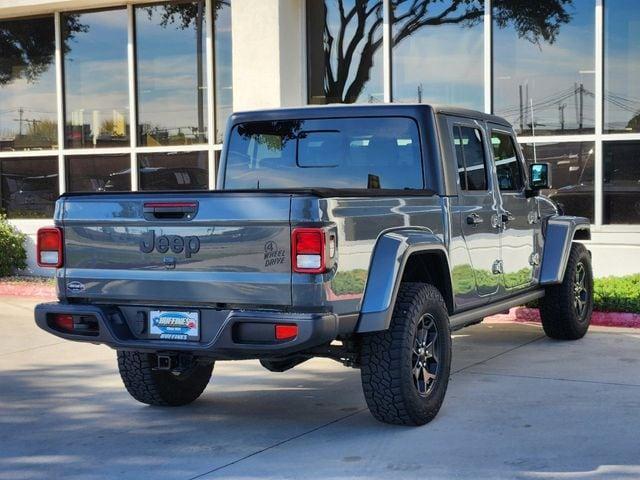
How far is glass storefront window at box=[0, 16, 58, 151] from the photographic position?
15.3 metres

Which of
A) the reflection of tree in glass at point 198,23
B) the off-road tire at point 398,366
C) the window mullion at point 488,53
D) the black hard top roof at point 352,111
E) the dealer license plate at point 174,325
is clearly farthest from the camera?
the reflection of tree in glass at point 198,23

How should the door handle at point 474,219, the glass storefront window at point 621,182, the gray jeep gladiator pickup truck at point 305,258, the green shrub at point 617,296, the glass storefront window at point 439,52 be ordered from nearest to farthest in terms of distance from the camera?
1. the gray jeep gladiator pickup truck at point 305,258
2. the door handle at point 474,219
3. the green shrub at point 617,296
4. the glass storefront window at point 621,182
5. the glass storefront window at point 439,52

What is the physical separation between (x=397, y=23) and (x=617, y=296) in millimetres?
4875

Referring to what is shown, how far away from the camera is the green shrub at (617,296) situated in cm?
1012

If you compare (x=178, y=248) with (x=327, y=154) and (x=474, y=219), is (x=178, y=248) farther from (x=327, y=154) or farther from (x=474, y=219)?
(x=474, y=219)

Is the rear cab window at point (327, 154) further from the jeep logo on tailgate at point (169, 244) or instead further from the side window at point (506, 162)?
the jeep logo on tailgate at point (169, 244)

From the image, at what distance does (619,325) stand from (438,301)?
14.5ft

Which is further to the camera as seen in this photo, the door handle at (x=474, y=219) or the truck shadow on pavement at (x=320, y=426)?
the door handle at (x=474, y=219)

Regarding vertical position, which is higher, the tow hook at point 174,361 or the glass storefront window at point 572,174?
the glass storefront window at point 572,174

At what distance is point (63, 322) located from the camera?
610 cm

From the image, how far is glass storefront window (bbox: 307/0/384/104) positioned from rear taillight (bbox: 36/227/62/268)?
7612 millimetres

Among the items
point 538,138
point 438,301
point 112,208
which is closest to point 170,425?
point 112,208

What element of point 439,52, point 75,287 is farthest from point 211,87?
point 75,287

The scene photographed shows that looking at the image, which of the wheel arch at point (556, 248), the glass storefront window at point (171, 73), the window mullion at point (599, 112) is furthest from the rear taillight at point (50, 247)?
the glass storefront window at point (171, 73)
